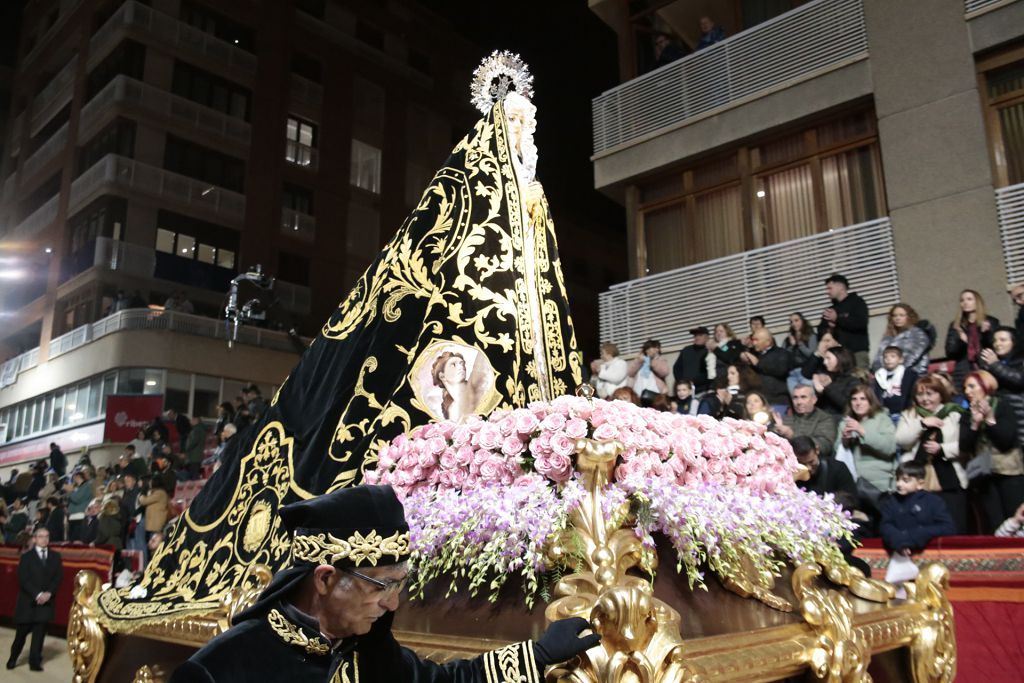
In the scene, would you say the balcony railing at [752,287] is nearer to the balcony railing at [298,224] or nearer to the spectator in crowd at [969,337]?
the spectator in crowd at [969,337]

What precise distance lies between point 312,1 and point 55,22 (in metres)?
8.99

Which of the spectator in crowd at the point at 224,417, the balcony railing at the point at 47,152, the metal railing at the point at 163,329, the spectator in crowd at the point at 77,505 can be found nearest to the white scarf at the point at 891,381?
the spectator in crowd at the point at 224,417

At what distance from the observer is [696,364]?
8688mm

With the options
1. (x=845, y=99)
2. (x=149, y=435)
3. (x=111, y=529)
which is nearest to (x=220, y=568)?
(x=111, y=529)

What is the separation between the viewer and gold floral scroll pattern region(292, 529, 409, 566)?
1.52 meters

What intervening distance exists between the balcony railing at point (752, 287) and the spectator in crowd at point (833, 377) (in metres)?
2.93

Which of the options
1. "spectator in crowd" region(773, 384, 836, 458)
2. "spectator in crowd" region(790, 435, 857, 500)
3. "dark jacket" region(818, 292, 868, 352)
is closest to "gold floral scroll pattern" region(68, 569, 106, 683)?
"spectator in crowd" region(790, 435, 857, 500)

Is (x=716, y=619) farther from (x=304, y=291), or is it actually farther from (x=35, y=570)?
(x=304, y=291)

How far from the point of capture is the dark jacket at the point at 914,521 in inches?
169

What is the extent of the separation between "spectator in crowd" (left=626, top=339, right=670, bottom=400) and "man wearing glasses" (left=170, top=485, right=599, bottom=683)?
22.6ft

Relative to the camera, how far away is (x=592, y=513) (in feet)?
6.45

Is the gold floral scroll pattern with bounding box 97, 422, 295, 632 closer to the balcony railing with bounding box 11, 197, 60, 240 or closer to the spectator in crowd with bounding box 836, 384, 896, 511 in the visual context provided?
the spectator in crowd with bounding box 836, 384, 896, 511

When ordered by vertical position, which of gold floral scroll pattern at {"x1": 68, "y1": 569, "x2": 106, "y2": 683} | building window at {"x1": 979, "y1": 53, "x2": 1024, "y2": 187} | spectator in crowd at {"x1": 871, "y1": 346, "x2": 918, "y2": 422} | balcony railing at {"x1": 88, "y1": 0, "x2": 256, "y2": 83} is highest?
balcony railing at {"x1": 88, "y1": 0, "x2": 256, "y2": 83}

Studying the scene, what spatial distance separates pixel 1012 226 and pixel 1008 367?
3691mm
